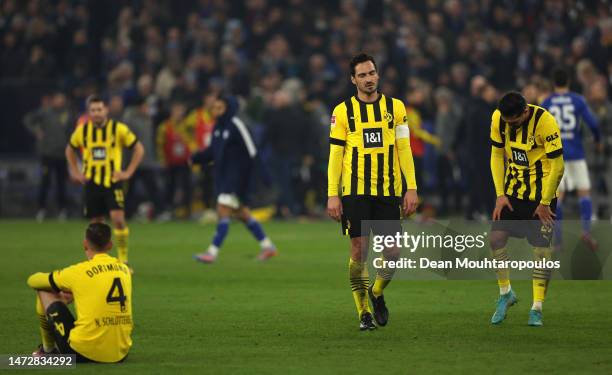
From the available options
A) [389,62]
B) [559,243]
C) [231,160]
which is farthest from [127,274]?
[389,62]

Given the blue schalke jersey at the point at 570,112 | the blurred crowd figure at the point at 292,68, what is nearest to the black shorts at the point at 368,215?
the blue schalke jersey at the point at 570,112

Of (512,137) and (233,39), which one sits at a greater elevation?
(233,39)

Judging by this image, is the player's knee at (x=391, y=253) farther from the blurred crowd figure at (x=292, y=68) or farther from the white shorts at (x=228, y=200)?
the blurred crowd figure at (x=292, y=68)

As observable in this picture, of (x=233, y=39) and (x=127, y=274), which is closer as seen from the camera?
(x=127, y=274)

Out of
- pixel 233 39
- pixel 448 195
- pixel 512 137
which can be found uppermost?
pixel 233 39

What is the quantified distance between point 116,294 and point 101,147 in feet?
21.1

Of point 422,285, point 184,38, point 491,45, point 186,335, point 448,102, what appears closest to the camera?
point 186,335

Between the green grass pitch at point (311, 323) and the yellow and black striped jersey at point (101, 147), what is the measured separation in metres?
1.28

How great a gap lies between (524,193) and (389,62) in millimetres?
15763

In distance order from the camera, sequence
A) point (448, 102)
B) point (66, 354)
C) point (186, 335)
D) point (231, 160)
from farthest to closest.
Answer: point (448, 102) < point (231, 160) < point (186, 335) < point (66, 354)

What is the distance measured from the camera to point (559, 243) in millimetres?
16641

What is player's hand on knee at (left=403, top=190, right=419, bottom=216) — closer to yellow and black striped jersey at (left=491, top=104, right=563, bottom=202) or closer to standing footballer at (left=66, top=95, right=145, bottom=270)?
yellow and black striped jersey at (left=491, top=104, right=563, bottom=202)

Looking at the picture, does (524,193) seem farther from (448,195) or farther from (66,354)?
(448,195)

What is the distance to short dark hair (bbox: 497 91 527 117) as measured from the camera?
1008 cm
